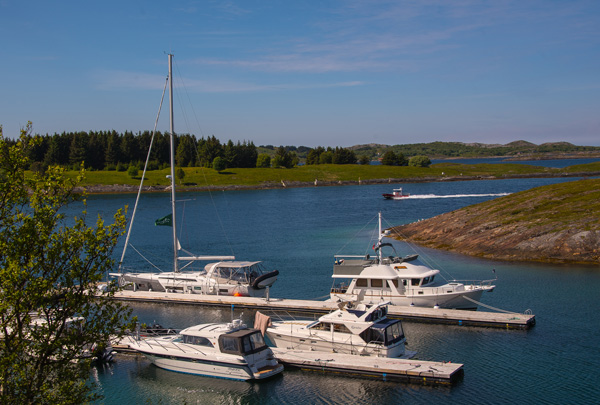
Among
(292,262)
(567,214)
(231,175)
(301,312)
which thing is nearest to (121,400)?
(301,312)

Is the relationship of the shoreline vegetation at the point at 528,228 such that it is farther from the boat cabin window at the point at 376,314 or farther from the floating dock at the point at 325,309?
the boat cabin window at the point at 376,314

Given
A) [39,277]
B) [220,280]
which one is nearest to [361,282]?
[220,280]

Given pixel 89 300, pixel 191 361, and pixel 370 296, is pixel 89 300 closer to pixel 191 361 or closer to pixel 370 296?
pixel 191 361

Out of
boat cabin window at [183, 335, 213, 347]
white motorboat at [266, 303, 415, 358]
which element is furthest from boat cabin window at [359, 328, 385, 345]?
boat cabin window at [183, 335, 213, 347]

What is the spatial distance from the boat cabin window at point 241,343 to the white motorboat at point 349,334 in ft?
10.2

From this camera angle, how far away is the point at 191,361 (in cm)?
2909

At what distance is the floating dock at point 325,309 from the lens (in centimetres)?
3491

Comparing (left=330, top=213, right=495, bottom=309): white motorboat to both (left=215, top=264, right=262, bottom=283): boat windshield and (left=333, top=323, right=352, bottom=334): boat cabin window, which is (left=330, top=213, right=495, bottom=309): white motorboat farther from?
(left=333, top=323, right=352, bottom=334): boat cabin window

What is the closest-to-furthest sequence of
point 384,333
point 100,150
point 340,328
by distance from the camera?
point 384,333
point 340,328
point 100,150

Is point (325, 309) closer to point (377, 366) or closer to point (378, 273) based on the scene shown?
point (378, 273)

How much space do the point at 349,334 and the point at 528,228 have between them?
37585 mm

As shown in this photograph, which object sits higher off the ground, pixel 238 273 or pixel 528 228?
pixel 528 228

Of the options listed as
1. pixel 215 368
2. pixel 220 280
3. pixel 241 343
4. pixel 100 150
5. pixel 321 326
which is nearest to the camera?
pixel 241 343

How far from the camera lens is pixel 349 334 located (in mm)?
30297
